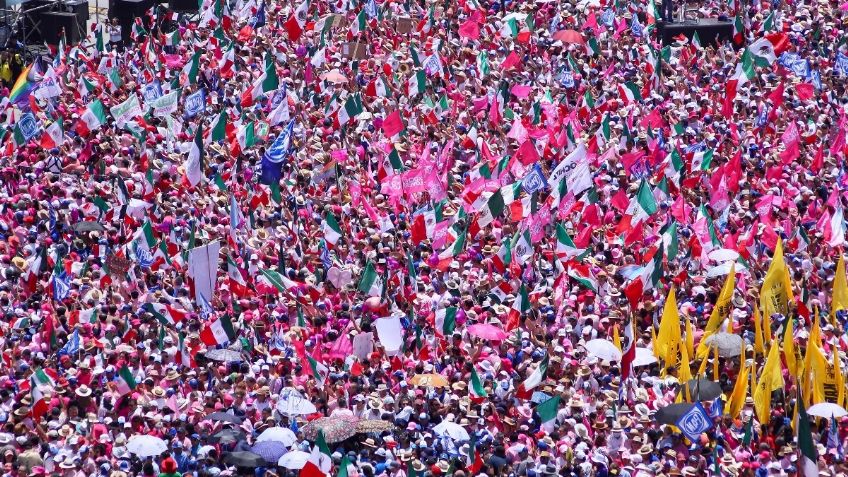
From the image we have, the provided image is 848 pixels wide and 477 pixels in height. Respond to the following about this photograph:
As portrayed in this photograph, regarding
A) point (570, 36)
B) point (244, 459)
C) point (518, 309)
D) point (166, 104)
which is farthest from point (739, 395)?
point (570, 36)

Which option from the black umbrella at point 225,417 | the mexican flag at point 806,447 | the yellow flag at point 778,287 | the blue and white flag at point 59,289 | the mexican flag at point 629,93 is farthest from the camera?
the mexican flag at point 629,93

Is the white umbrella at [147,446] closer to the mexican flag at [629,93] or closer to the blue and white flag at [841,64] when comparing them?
the mexican flag at [629,93]

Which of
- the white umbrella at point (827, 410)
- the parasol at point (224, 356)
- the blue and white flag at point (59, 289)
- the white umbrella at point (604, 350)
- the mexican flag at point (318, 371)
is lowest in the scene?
the white umbrella at point (827, 410)

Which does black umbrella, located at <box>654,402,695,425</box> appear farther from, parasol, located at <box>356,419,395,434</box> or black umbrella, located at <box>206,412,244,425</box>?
black umbrella, located at <box>206,412,244,425</box>

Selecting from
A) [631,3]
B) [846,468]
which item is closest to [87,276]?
[846,468]

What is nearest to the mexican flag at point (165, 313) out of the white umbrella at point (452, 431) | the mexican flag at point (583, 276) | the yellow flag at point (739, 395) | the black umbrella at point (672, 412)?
the white umbrella at point (452, 431)

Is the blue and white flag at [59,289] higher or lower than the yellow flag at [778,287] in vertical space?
higher

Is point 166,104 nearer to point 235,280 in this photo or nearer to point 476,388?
point 235,280
